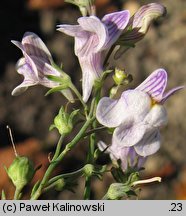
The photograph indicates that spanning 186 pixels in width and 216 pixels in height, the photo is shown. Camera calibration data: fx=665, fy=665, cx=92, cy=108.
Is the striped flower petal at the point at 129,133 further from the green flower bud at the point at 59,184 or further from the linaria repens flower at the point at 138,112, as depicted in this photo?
the green flower bud at the point at 59,184

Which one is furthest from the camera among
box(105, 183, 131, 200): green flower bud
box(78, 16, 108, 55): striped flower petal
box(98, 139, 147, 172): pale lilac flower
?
box(98, 139, 147, 172): pale lilac flower

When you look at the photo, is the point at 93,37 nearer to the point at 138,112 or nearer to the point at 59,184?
the point at 138,112

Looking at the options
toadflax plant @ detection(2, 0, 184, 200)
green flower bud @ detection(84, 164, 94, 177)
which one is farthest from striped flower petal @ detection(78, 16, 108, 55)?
green flower bud @ detection(84, 164, 94, 177)

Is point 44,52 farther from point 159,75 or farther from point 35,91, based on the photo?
point 35,91

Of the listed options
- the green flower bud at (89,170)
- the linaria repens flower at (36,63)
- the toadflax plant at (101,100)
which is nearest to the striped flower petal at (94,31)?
the toadflax plant at (101,100)

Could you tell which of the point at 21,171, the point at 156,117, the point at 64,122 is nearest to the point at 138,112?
the point at 156,117

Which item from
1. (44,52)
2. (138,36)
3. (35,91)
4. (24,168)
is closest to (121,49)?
(138,36)

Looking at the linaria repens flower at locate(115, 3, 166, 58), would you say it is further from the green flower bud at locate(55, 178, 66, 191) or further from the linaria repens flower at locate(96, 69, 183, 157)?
the green flower bud at locate(55, 178, 66, 191)

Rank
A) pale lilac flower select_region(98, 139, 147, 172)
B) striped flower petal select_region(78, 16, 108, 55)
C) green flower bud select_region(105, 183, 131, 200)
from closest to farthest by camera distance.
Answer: striped flower petal select_region(78, 16, 108, 55), green flower bud select_region(105, 183, 131, 200), pale lilac flower select_region(98, 139, 147, 172)
